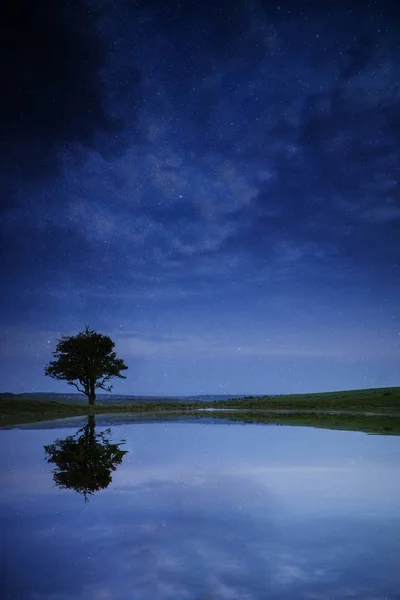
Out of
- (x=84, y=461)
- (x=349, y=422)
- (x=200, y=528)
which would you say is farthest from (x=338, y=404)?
(x=200, y=528)

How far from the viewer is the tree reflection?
12461 mm

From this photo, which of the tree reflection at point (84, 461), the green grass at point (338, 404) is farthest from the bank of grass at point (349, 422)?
the green grass at point (338, 404)

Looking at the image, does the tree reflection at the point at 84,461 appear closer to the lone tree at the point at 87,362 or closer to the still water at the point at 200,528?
the still water at the point at 200,528

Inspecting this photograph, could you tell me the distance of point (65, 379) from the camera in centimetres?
7125

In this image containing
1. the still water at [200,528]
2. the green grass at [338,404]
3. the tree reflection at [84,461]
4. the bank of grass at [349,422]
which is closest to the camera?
the still water at [200,528]

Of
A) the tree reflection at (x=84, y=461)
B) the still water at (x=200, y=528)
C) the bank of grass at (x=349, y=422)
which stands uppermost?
the tree reflection at (x=84, y=461)

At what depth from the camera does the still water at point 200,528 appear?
6023mm

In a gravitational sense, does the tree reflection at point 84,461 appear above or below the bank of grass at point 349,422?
above

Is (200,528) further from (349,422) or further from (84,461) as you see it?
(349,422)

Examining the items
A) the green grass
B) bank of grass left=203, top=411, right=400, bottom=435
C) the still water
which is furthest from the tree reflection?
the green grass

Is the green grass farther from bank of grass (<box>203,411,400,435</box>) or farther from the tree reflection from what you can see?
the tree reflection

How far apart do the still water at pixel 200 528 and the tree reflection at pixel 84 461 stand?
79mm

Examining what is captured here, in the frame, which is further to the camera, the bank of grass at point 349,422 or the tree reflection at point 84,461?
the bank of grass at point 349,422

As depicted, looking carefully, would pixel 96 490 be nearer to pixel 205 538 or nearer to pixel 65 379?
pixel 205 538
